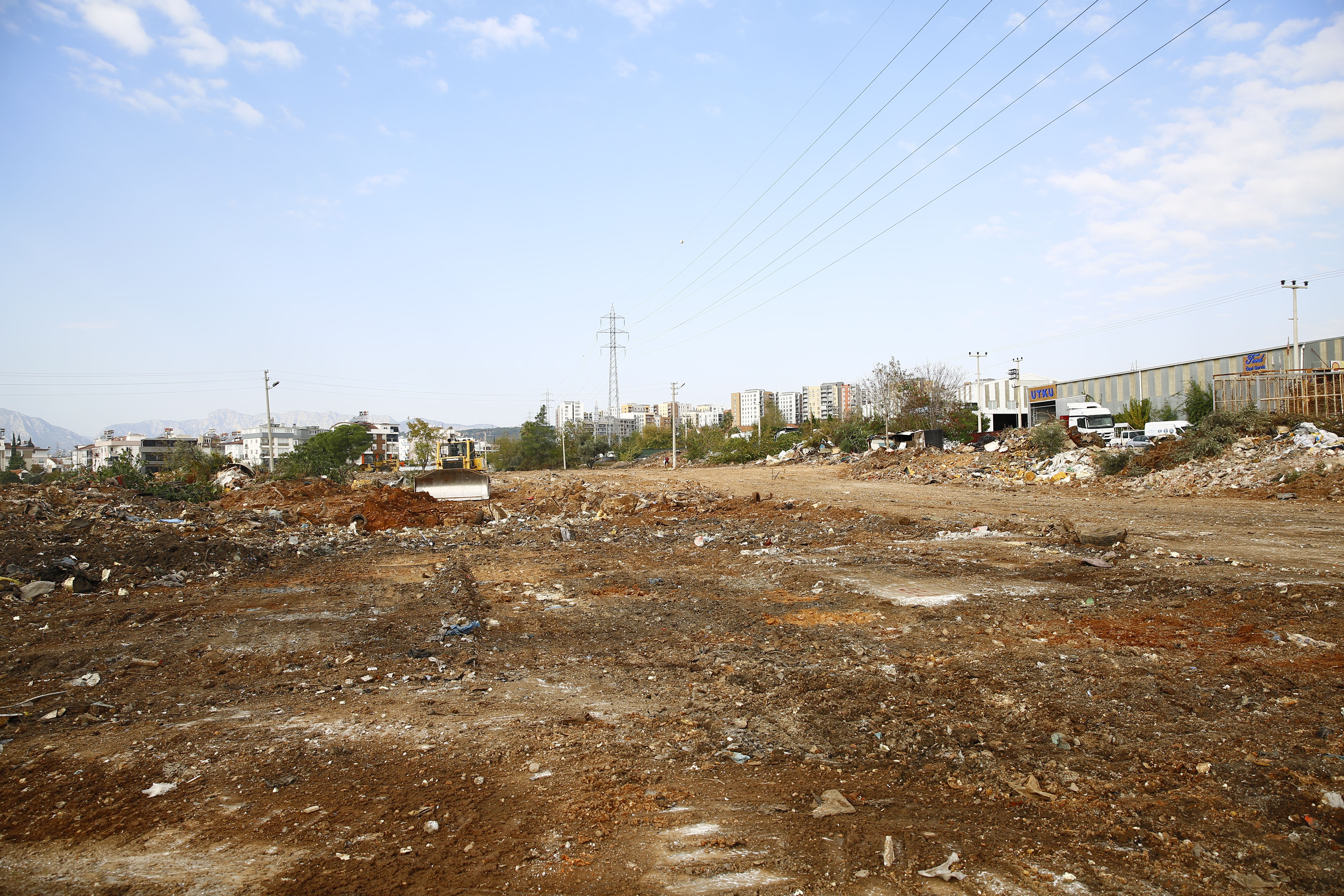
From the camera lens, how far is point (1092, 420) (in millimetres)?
29781

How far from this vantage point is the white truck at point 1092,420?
88.7 ft

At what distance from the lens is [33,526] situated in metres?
11.6

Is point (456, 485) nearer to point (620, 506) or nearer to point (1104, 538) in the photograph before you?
point (620, 506)

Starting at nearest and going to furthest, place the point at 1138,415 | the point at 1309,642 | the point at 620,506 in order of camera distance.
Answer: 1. the point at 1309,642
2. the point at 620,506
3. the point at 1138,415

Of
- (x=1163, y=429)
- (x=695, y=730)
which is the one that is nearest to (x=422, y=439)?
(x=1163, y=429)

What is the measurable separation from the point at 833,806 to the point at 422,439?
67.1m

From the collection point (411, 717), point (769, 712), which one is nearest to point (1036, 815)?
point (769, 712)

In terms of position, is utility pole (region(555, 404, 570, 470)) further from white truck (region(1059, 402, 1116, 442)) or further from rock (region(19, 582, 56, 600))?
rock (region(19, 582, 56, 600))

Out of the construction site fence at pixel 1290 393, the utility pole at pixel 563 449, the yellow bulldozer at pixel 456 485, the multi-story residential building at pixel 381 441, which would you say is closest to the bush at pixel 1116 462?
the construction site fence at pixel 1290 393

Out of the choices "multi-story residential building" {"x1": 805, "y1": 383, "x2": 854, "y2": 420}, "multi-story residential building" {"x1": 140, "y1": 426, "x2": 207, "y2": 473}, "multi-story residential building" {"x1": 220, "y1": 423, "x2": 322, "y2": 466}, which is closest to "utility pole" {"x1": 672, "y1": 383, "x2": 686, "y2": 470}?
"multi-story residential building" {"x1": 140, "y1": 426, "x2": 207, "y2": 473}

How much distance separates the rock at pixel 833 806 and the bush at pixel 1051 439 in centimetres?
2379

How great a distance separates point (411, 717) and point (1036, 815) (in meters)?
3.61

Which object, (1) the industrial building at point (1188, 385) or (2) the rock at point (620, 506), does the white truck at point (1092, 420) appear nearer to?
(1) the industrial building at point (1188, 385)

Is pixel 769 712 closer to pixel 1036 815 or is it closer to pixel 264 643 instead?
pixel 1036 815
